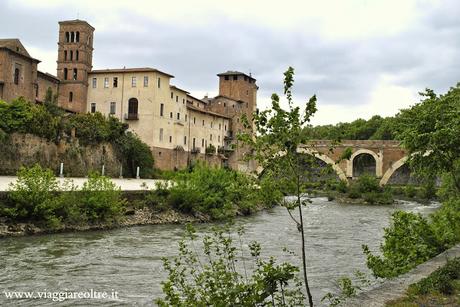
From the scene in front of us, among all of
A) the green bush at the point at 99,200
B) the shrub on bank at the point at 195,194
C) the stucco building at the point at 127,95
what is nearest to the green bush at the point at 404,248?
the green bush at the point at 99,200

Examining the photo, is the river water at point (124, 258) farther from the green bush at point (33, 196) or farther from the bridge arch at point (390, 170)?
the bridge arch at point (390, 170)

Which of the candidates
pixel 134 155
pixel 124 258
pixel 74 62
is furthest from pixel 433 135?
pixel 74 62

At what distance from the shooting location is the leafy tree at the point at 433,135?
9125mm

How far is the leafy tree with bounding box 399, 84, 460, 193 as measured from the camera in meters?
9.12

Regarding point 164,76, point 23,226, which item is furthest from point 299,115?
point 164,76

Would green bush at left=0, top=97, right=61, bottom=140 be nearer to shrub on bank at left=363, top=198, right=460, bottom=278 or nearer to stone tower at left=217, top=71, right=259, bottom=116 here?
shrub on bank at left=363, top=198, right=460, bottom=278

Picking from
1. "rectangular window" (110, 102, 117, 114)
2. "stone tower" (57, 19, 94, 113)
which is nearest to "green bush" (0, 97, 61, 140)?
"rectangular window" (110, 102, 117, 114)

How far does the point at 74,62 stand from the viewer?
4588 cm

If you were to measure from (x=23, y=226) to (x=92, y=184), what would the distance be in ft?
11.8

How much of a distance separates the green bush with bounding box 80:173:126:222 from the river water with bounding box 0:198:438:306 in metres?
0.98

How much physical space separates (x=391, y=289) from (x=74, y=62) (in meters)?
43.5

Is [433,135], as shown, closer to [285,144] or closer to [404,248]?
[404,248]

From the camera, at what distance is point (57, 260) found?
13.4m

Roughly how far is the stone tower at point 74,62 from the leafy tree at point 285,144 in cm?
4075
